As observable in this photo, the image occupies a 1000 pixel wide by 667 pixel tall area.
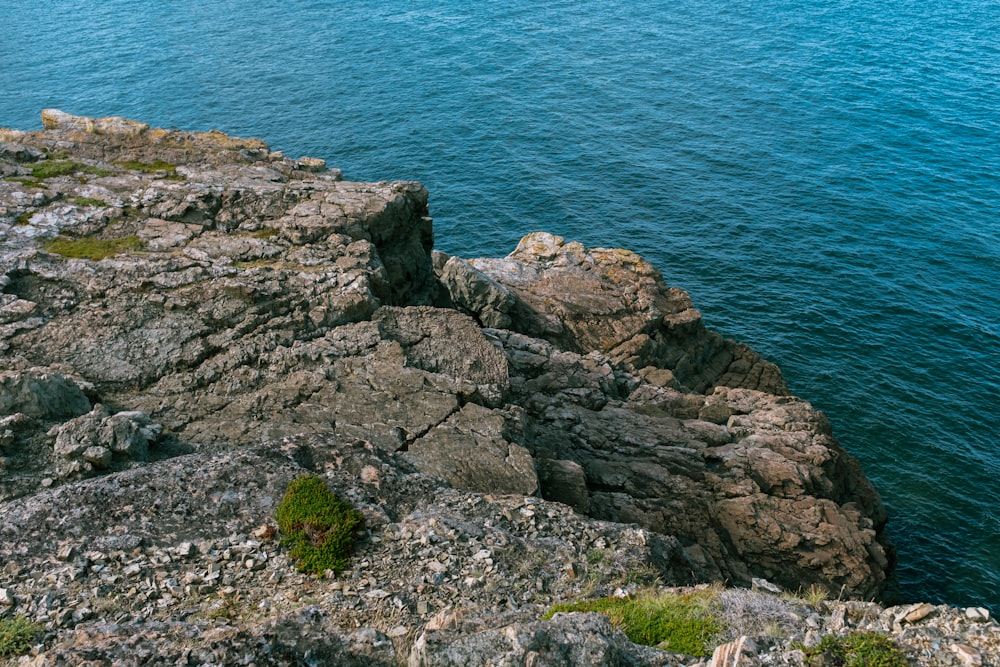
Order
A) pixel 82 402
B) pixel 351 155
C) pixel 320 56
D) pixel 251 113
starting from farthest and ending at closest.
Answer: pixel 320 56
pixel 251 113
pixel 351 155
pixel 82 402

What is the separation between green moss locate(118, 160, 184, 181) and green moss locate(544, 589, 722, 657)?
89.2ft

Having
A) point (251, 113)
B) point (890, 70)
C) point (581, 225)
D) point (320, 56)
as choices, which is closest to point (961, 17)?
point (890, 70)

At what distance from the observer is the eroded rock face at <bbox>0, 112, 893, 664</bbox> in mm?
20109

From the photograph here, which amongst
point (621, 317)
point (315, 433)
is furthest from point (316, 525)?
point (621, 317)

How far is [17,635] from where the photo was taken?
14.1 meters

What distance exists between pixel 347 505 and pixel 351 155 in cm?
6524

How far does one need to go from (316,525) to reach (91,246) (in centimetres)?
1685

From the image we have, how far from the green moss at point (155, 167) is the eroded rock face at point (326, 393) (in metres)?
0.15

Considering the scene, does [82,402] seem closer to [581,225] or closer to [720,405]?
[720,405]

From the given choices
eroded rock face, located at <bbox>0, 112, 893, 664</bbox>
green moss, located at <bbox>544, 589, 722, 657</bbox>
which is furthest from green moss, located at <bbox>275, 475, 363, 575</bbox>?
green moss, located at <bbox>544, 589, 722, 657</bbox>

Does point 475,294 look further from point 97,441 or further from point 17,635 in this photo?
point 17,635

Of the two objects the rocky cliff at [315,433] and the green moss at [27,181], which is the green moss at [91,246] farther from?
the green moss at [27,181]

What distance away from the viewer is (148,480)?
62.6 feet

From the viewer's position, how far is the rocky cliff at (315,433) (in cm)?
1656
